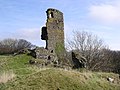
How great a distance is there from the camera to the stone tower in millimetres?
32500

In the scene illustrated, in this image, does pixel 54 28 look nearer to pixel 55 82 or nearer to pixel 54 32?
pixel 54 32

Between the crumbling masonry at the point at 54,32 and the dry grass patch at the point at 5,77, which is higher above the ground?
the crumbling masonry at the point at 54,32

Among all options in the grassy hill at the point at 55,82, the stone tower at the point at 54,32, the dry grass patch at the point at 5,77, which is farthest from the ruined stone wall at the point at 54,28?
the dry grass patch at the point at 5,77

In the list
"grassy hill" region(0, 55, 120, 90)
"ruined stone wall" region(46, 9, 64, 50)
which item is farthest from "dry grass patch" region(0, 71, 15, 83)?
"ruined stone wall" region(46, 9, 64, 50)

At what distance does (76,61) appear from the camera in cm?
2162

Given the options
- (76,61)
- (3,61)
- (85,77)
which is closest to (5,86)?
(85,77)

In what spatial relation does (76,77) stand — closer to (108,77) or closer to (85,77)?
(85,77)

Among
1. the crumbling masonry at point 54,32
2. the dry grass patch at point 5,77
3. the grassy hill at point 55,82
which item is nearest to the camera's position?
the grassy hill at point 55,82

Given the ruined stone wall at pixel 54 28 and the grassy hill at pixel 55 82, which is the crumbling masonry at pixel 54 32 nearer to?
the ruined stone wall at pixel 54 28

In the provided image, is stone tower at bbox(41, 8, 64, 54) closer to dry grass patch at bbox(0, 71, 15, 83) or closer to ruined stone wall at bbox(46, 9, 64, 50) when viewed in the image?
ruined stone wall at bbox(46, 9, 64, 50)

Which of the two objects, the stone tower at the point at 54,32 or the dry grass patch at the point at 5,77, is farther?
the stone tower at the point at 54,32

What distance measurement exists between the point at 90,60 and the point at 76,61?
14.7 m

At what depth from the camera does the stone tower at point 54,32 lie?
1280 inches

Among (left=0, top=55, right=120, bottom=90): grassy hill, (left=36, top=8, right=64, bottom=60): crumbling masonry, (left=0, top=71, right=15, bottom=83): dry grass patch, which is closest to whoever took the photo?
(left=0, top=55, right=120, bottom=90): grassy hill
